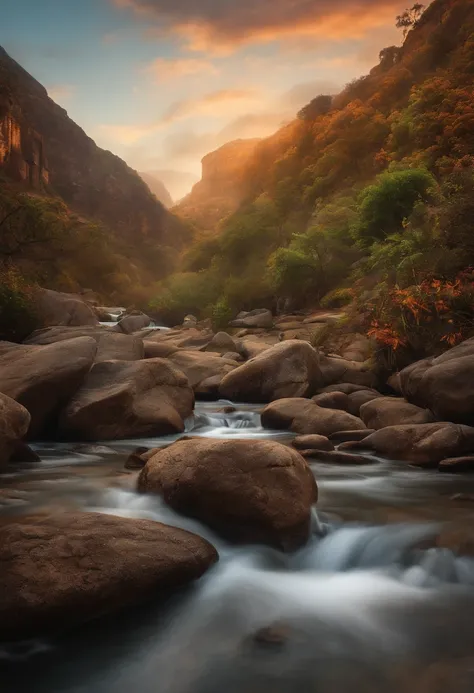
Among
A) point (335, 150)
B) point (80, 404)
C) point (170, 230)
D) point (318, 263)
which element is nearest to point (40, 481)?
point (80, 404)

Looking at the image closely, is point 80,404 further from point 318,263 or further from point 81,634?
point 318,263

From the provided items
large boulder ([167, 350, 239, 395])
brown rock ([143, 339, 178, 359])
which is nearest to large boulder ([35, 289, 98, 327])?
brown rock ([143, 339, 178, 359])

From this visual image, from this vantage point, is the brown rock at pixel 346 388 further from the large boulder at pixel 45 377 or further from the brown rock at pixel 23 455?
the brown rock at pixel 23 455

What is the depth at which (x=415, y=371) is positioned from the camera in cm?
973

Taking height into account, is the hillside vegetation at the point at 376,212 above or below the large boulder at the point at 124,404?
above

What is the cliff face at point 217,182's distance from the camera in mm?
144000

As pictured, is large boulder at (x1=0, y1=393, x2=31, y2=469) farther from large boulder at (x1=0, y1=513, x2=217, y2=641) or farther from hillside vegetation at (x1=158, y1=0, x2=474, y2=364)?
hillside vegetation at (x1=158, y1=0, x2=474, y2=364)

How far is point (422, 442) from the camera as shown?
786 centimetres

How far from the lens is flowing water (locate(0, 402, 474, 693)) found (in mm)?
3221

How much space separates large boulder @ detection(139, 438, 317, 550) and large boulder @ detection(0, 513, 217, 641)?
1.90ft

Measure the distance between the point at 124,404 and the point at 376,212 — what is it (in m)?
16.8

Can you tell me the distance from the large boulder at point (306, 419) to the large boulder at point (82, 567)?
5.60 meters

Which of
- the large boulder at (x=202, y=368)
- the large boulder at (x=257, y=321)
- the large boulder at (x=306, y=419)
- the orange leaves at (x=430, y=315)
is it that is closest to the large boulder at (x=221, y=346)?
the large boulder at (x=202, y=368)

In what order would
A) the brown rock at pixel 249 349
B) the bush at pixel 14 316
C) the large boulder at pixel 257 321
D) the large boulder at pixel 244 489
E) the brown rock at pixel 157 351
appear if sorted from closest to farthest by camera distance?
the large boulder at pixel 244 489
the brown rock at pixel 157 351
the bush at pixel 14 316
the brown rock at pixel 249 349
the large boulder at pixel 257 321
